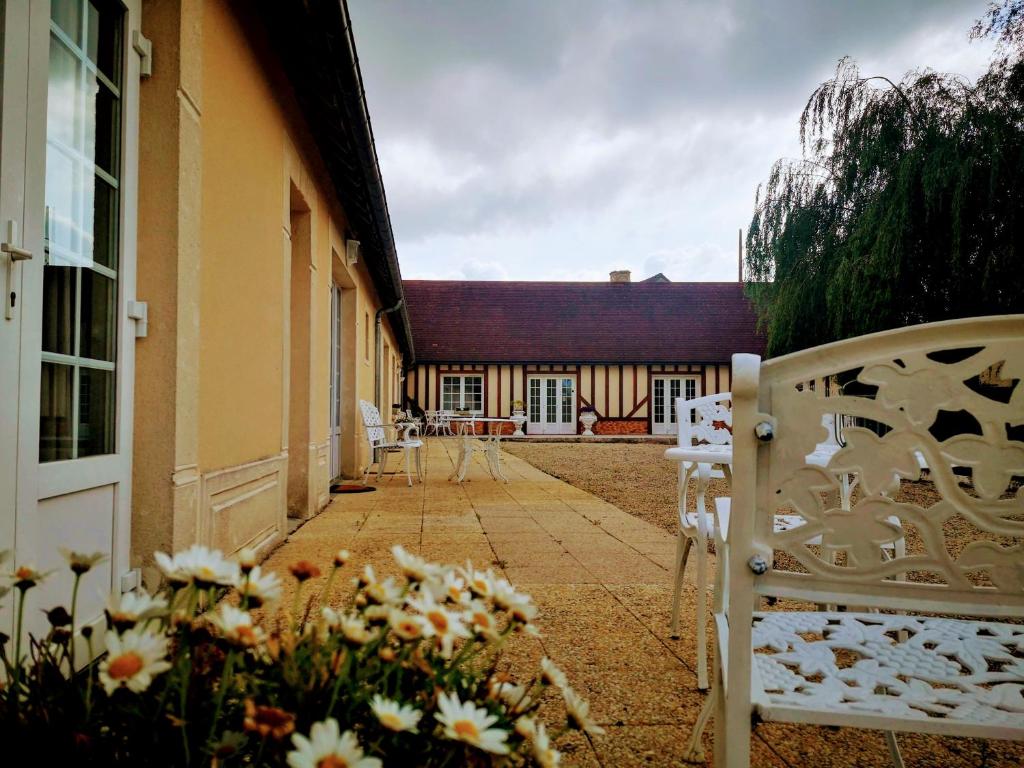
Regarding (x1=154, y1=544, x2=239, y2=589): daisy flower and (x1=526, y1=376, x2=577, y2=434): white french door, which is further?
(x1=526, y1=376, x2=577, y2=434): white french door

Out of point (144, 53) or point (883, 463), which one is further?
point (144, 53)

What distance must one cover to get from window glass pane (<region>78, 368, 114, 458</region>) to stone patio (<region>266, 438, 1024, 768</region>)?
1.14 meters

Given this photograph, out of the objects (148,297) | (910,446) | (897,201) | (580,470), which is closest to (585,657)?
(910,446)

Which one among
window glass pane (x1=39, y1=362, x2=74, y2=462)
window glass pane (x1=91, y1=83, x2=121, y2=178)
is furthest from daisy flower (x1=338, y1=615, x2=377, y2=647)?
window glass pane (x1=91, y1=83, x2=121, y2=178)

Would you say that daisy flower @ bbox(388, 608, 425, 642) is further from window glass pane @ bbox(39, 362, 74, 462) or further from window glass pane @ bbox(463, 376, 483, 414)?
window glass pane @ bbox(463, 376, 483, 414)

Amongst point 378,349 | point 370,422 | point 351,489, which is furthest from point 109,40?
point 378,349

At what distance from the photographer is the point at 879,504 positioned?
37.9 inches

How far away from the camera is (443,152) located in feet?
60.2

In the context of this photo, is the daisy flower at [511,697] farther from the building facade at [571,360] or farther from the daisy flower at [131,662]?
the building facade at [571,360]

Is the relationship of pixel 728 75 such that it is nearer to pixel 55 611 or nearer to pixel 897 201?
pixel 897 201

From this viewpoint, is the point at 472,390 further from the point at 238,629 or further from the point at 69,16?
the point at 238,629

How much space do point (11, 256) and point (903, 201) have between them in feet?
37.6

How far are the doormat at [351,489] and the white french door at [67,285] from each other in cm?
423

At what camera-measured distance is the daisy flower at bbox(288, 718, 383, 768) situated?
500 mm
